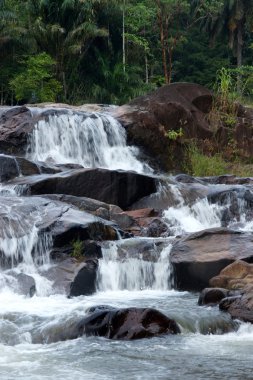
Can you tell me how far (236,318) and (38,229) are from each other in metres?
3.82

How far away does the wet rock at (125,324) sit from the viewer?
8.02m

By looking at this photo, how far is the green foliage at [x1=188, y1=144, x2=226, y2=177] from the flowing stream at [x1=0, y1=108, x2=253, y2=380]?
3.93 m

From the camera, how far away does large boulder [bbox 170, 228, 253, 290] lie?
10789mm

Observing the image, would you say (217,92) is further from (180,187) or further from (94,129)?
(180,187)

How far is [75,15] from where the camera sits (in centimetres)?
3191

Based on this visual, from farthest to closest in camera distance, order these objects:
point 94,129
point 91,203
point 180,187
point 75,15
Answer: point 75,15, point 94,129, point 180,187, point 91,203

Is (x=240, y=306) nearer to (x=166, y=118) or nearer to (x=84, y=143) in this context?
(x=84, y=143)

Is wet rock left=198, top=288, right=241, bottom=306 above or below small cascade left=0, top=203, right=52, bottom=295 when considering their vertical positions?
below

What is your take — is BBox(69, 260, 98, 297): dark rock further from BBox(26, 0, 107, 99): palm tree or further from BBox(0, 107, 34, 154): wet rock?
BBox(26, 0, 107, 99): palm tree

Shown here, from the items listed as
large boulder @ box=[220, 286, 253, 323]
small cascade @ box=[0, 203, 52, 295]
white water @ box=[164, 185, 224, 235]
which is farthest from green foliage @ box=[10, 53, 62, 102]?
large boulder @ box=[220, 286, 253, 323]

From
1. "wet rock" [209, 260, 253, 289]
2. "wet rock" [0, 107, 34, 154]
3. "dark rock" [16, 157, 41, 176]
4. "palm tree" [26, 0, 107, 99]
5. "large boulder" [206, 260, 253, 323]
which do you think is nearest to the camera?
"large boulder" [206, 260, 253, 323]

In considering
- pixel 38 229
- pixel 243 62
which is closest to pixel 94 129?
pixel 38 229

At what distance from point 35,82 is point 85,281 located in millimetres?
18325

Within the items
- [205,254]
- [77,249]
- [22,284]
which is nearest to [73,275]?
[77,249]
